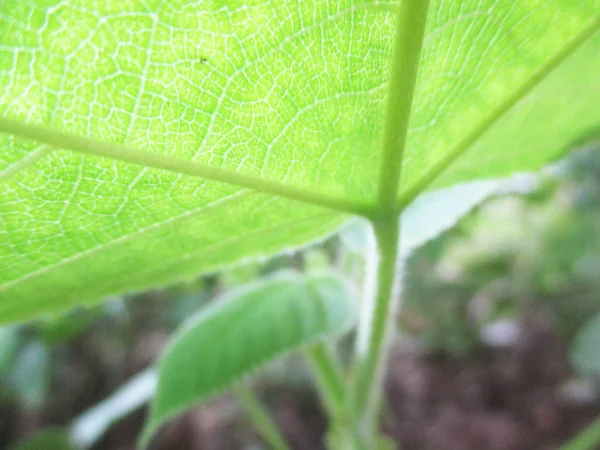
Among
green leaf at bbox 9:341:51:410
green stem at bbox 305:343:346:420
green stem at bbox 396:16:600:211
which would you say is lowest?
green leaf at bbox 9:341:51:410

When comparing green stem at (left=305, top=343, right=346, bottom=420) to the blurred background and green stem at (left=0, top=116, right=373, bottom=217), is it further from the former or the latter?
the blurred background

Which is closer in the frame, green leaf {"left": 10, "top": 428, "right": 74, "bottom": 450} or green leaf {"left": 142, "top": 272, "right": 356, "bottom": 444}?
green leaf {"left": 142, "top": 272, "right": 356, "bottom": 444}

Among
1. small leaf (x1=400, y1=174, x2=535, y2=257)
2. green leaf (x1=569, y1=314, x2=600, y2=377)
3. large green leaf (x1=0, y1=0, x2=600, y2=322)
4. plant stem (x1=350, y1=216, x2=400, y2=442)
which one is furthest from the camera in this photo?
green leaf (x1=569, y1=314, x2=600, y2=377)

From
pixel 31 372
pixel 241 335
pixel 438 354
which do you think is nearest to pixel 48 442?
pixel 31 372

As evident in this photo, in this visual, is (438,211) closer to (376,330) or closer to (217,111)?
(376,330)

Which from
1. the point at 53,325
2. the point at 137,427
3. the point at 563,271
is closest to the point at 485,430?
the point at 563,271

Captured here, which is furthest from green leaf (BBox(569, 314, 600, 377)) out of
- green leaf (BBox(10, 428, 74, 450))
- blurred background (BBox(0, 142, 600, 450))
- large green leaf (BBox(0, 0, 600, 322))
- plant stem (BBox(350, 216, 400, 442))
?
green leaf (BBox(10, 428, 74, 450))

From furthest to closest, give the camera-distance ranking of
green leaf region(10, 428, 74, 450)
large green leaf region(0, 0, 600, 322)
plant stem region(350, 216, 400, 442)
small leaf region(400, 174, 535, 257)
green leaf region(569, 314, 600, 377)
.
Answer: green leaf region(10, 428, 74, 450)
green leaf region(569, 314, 600, 377)
small leaf region(400, 174, 535, 257)
plant stem region(350, 216, 400, 442)
large green leaf region(0, 0, 600, 322)
